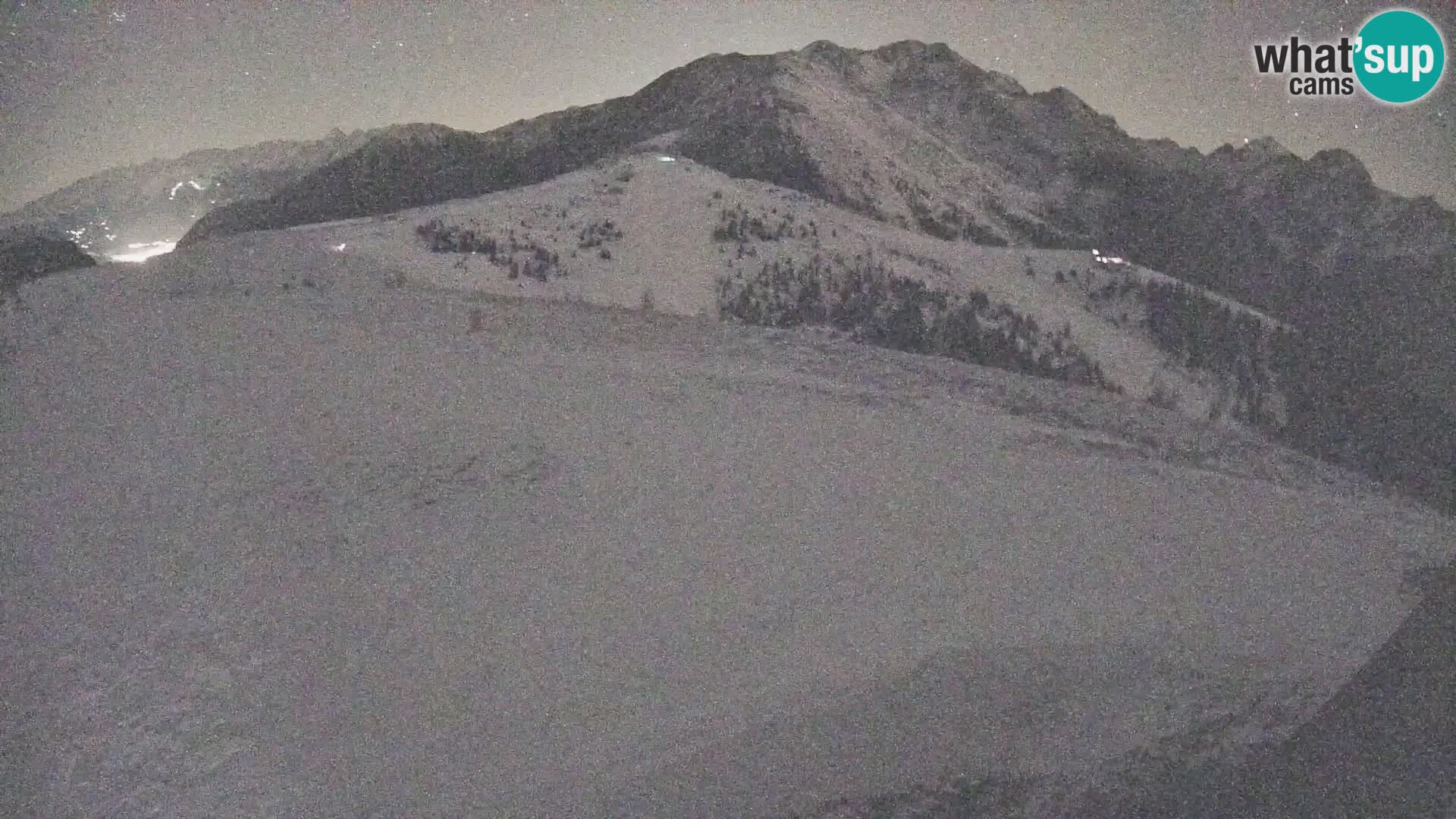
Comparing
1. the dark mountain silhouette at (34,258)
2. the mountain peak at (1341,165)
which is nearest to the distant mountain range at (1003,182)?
the mountain peak at (1341,165)

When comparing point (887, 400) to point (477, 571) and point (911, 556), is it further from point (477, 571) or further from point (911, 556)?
point (477, 571)

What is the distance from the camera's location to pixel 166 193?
161 ft

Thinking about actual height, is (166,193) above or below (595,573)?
above

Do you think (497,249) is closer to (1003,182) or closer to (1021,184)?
(1003,182)

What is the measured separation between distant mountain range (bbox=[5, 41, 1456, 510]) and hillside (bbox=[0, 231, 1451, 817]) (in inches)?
420

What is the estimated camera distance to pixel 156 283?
1155cm

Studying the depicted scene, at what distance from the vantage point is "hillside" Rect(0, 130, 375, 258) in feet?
108

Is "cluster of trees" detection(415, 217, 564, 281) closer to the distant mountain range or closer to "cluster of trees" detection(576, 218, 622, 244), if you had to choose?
"cluster of trees" detection(576, 218, 622, 244)

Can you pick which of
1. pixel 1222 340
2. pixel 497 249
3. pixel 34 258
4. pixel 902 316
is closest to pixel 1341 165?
pixel 1222 340

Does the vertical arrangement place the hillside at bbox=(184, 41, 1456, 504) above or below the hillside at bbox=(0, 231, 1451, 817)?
above

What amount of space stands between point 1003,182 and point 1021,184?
1328mm

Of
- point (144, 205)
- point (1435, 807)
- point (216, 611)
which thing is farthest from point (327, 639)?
point (144, 205)

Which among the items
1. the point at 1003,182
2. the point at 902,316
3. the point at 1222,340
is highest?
the point at 1003,182

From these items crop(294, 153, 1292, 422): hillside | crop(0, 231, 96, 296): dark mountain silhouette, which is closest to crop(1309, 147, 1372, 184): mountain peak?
crop(294, 153, 1292, 422): hillside
